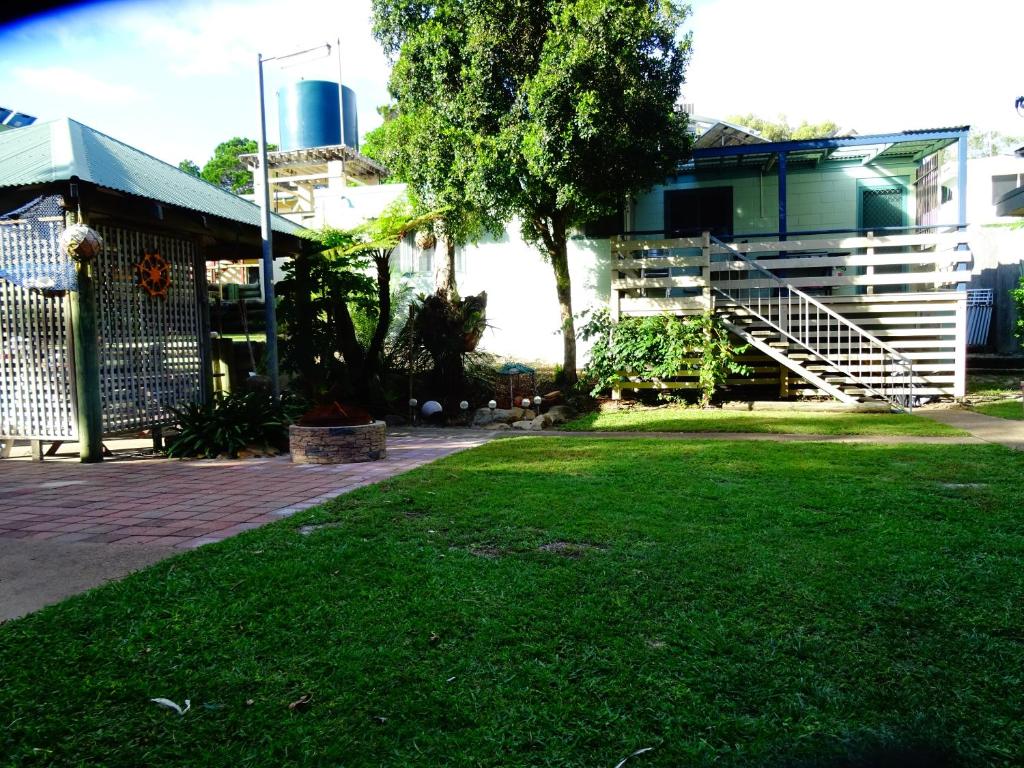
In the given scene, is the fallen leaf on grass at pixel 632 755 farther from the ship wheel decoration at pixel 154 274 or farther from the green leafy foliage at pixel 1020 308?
the green leafy foliage at pixel 1020 308

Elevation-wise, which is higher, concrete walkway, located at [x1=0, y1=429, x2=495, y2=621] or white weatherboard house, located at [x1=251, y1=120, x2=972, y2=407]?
white weatherboard house, located at [x1=251, y1=120, x2=972, y2=407]

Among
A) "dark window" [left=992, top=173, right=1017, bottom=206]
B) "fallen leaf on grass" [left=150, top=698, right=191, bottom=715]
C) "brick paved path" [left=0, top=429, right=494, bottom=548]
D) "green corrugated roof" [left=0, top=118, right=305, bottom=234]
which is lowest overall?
"fallen leaf on grass" [left=150, top=698, right=191, bottom=715]

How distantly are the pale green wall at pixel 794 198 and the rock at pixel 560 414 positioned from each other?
5507 millimetres

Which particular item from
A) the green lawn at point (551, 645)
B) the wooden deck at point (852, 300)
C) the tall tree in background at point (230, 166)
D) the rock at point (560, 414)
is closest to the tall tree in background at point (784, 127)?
the wooden deck at point (852, 300)

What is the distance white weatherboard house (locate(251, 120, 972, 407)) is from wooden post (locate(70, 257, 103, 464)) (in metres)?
6.58

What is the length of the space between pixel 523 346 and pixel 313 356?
5.91 meters

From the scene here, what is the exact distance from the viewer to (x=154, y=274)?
30.0 feet

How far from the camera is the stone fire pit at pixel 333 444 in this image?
7.71 m

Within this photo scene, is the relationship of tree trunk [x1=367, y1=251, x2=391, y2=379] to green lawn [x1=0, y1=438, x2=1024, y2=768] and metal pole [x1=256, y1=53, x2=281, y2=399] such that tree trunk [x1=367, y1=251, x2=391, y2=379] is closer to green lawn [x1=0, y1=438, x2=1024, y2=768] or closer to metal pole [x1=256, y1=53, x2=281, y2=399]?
metal pole [x1=256, y1=53, x2=281, y2=399]

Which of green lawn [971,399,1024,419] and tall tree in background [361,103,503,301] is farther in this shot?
tall tree in background [361,103,503,301]

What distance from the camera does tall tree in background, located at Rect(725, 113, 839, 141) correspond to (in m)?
36.5

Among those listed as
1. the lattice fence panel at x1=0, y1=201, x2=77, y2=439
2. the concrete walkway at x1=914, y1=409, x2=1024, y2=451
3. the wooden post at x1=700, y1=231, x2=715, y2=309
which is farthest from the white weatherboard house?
the lattice fence panel at x1=0, y1=201, x2=77, y2=439

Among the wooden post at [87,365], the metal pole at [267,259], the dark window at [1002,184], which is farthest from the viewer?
the dark window at [1002,184]

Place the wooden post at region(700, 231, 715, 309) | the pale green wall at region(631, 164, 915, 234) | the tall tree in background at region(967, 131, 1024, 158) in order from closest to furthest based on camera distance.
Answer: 1. the wooden post at region(700, 231, 715, 309)
2. the pale green wall at region(631, 164, 915, 234)
3. the tall tree in background at region(967, 131, 1024, 158)
